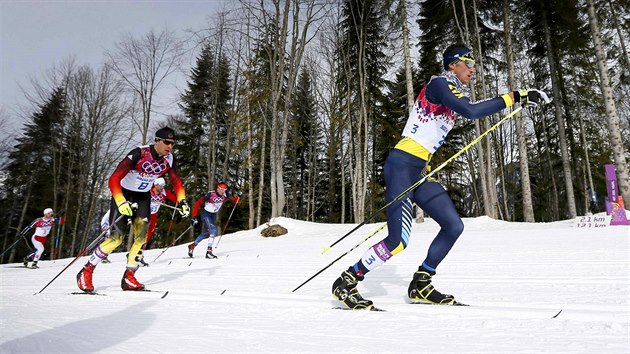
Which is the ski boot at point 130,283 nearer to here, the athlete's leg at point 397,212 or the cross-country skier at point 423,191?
the cross-country skier at point 423,191

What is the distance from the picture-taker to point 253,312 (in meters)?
2.95

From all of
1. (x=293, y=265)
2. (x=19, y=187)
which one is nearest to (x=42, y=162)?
(x=19, y=187)

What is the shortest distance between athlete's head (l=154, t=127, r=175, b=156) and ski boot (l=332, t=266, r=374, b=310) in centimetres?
282

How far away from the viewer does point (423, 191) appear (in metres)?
3.22

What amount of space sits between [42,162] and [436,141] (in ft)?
106

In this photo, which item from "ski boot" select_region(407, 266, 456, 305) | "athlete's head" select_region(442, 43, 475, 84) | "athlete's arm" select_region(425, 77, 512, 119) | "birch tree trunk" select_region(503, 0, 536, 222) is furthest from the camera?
"birch tree trunk" select_region(503, 0, 536, 222)

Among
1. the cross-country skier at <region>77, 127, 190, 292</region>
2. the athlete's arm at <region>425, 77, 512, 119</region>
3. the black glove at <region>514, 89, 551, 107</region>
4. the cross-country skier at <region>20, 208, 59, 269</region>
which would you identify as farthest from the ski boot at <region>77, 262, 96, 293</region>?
the cross-country skier at <region>20, 208, 59, 269</region>

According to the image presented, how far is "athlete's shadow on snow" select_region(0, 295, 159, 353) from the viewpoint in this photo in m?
2.02

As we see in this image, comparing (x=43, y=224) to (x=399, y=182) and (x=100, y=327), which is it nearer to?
(x=100, y=327)

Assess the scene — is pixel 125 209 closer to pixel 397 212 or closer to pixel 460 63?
pixel 397 212

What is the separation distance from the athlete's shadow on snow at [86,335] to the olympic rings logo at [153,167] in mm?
2093

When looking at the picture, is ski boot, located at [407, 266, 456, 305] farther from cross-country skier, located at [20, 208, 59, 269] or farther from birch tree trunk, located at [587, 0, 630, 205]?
cross-country skier, located at [20, 208, 59, 269]

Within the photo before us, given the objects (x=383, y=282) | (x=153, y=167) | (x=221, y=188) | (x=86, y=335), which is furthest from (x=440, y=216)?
(x=221, y=188)

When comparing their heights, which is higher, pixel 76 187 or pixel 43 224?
pixel 76 187
